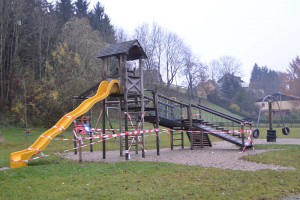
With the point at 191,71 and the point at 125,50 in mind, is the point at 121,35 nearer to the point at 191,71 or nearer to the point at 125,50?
the point at 191,71

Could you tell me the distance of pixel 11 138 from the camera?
22.5 meters

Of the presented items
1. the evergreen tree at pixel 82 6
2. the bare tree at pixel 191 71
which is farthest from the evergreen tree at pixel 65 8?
the bare tree at pixel 191 71

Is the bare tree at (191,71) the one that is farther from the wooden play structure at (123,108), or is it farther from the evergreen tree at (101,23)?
the wooden play structure at (123,108)

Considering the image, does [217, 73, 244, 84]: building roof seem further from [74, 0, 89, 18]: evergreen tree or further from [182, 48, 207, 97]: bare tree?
[74, 0, 89, 18]: evergreen tree

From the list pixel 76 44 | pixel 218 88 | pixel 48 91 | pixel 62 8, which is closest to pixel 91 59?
pixel 76 44

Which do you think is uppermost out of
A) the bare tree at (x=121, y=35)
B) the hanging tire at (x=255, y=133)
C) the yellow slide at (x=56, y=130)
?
the bare tree at (x=121, y=35)

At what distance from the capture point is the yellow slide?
10836 mm

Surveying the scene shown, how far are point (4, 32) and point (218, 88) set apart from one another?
52.1 m

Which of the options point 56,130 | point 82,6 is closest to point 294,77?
point 82,6

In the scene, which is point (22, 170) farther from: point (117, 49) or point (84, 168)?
point (117, 49)

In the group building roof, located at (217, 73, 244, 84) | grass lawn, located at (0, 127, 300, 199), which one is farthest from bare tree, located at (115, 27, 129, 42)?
grass lawn, located at (0, 127, 300, 199)

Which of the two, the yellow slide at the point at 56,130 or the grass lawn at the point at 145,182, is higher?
the yellow slide at the point at 56,130

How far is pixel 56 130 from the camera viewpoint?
11.6 meters

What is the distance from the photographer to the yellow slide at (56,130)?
10836 mm
